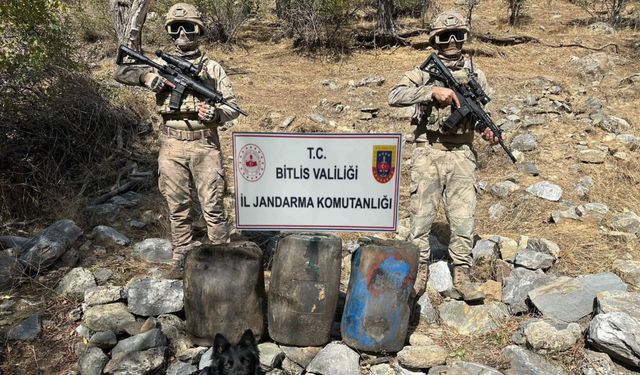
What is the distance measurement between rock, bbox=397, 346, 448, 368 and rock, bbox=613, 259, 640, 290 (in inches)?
74.4

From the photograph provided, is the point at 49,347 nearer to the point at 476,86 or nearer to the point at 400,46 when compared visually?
the point at 476,86

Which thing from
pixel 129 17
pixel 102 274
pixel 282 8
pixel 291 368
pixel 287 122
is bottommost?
pixel 291 368

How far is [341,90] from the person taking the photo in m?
8.77

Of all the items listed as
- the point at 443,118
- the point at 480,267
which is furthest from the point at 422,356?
the point at 443,118

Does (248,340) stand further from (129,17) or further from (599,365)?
(129,17)

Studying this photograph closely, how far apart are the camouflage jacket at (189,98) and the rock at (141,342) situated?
1519 mm

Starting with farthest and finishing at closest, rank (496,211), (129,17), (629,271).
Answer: (129,17) → (496,211) → (629,271)

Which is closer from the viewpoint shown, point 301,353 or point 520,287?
point 301,353

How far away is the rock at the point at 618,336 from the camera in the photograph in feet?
9.20

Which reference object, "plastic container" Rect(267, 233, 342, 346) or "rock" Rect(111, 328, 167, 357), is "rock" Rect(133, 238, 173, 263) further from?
"plastic container" Rect(267, 233, 342, 346)

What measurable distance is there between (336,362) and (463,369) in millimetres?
765

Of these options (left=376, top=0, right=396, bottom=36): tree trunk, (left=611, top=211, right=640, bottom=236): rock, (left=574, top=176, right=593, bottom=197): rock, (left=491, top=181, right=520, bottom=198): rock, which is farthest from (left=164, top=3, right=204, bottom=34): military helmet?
(left=376, top=0, right=396, bottom=36): tree trunk

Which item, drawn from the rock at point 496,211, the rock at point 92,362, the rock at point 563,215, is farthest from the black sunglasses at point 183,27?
the rock at point 563,215

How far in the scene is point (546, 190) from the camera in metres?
5.44
